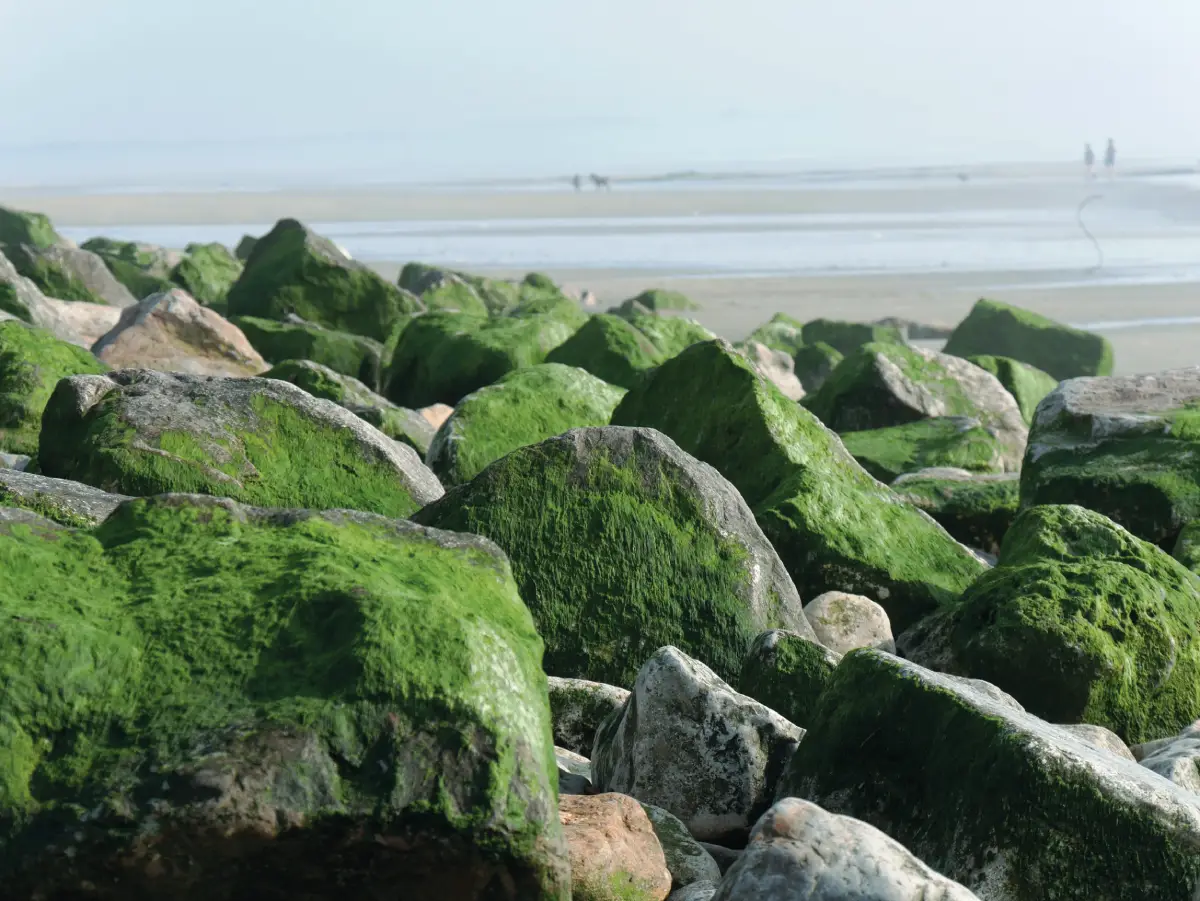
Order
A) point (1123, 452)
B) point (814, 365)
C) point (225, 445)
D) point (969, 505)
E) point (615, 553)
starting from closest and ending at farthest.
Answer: point (615, 553) < point (225, 445) < point (1123, 452) < point (969, 505) < point (814, 365)

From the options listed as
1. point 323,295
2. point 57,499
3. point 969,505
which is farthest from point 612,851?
point 323,295

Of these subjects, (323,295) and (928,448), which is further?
(323,295)

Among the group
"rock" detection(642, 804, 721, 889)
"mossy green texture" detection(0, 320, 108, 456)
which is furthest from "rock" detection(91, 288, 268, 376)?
"rock" detection(642, 804, 721, 889)

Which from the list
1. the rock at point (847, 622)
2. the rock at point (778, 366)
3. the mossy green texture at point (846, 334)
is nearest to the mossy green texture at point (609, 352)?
the rock at point (778, 366)

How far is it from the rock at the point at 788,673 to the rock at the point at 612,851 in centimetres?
104

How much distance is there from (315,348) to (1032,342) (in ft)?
30.2

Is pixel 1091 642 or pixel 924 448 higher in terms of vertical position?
pixel 1091 642

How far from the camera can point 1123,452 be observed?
782 centimetres

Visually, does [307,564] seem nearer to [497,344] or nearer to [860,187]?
[497,344]

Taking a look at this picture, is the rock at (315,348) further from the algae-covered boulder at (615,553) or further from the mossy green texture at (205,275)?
the algae-covered boulder at (615,553)

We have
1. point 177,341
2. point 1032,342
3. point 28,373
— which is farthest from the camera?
point 1032,342

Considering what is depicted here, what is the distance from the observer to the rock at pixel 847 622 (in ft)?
18.4

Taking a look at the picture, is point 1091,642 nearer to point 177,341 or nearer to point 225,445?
point 225,445

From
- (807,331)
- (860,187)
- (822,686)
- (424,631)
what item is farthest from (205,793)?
(860,187)
